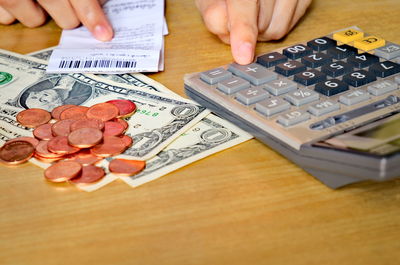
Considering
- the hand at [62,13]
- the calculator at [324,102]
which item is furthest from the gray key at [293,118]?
the hand at [62,13]

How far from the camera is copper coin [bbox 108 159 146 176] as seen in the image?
0.55 meters

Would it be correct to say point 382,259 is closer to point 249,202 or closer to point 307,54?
point 249,202

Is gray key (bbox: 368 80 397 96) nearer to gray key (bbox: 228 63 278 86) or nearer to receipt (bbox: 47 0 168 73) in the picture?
gray key (bbox: 228 63 278 86)

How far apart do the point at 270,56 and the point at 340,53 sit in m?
0.08

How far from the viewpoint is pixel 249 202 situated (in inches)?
19.9

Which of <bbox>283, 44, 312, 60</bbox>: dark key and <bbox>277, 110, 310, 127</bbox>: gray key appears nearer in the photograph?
<bbox>277, 110, 310, 127</bbox>: gray key

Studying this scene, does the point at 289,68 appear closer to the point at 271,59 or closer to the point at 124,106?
the point at 271,59

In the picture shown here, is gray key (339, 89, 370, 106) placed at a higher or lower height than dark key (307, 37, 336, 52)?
higher

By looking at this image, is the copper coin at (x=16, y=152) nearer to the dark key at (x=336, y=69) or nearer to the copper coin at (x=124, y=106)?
the copper coin at (x=124, y=106)

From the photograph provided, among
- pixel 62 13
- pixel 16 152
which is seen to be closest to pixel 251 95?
pixel 16 152

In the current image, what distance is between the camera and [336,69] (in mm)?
635

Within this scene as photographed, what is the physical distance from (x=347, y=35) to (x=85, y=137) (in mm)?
348

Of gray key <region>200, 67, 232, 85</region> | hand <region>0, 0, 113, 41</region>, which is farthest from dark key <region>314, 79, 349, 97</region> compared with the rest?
hand <region>0, 0, 113, 41</region>

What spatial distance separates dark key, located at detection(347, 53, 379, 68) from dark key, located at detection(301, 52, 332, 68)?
1.0 inches
